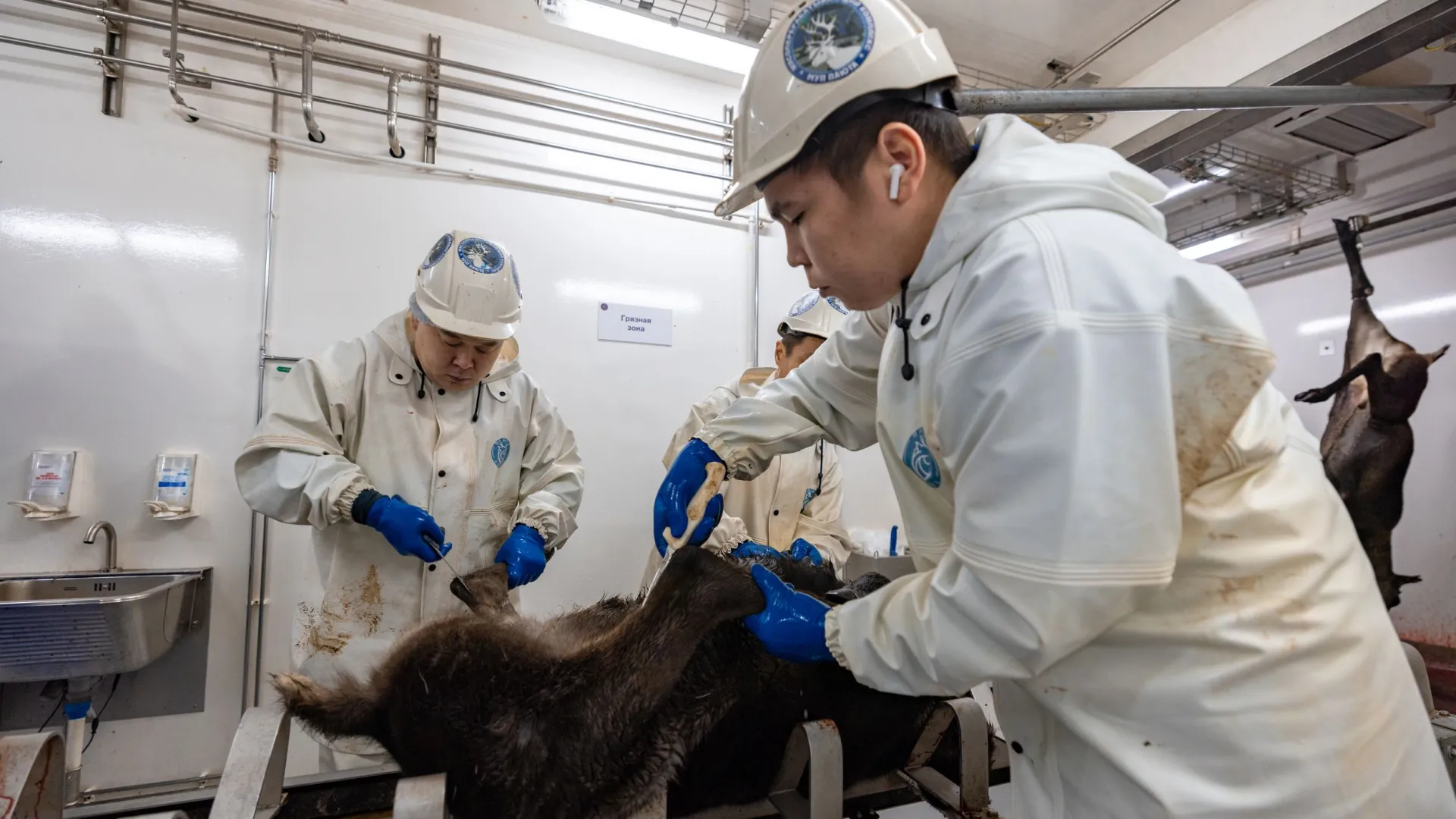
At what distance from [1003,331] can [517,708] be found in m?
1.05

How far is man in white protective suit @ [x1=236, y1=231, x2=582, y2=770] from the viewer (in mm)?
1982

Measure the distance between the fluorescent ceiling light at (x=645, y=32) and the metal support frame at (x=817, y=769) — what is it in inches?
103

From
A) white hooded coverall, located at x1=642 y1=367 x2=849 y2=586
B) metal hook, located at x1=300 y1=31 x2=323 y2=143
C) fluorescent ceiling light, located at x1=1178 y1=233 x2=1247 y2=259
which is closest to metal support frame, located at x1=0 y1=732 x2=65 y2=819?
white hooded coverall, located at x1=642 y1=367 x2=849 y2=586

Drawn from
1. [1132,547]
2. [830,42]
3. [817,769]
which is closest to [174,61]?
Result: [830,42]

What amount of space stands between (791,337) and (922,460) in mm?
2084

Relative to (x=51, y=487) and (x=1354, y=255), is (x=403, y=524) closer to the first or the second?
(x=51, y=487)

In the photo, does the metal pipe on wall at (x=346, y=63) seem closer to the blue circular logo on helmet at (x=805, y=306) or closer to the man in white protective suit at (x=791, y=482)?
the blue circular logo on helmet at (x=805, y=306)

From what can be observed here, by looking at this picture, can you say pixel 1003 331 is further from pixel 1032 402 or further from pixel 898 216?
pixel 898 216

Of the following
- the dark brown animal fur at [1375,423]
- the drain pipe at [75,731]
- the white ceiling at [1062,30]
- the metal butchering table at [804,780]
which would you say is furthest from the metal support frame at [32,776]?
the dark brown animal fur at [1375,423]

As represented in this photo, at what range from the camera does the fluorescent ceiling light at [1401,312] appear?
10.9ft

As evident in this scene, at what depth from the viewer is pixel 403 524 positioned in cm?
191

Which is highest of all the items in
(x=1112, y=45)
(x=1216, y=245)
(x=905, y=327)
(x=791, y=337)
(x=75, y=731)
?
(x=1112, y=45)

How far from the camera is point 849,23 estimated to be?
0.99 meters

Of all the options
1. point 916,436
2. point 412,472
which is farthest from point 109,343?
point 916,436
